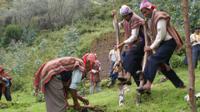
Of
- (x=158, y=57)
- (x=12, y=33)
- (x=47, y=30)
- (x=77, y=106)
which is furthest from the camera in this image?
(x=47, y=30)

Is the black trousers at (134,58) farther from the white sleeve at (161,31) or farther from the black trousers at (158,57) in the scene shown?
the white sleeve at (161,31)

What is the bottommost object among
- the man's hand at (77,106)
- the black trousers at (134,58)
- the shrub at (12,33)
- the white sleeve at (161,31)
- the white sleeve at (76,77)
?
the shrub at (12,33)

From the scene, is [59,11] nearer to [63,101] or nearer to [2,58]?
[2,58]

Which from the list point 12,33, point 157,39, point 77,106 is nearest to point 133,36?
point 157,39

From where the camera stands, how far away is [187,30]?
3.63 m

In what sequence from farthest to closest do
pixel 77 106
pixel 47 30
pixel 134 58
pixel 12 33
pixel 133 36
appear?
1. pixel 47 30
2. pixel 12 33
3. pixel 134 58
4. pixel 133 36
5. pixel 77 106

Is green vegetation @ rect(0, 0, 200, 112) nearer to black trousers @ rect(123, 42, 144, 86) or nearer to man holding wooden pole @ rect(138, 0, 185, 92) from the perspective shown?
black trousers @ rect(123, 42, 144, 86)

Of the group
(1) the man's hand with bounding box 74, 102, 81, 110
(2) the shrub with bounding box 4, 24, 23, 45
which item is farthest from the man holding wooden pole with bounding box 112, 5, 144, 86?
(2) the shrub with bounding box 4, 24, 23, 45

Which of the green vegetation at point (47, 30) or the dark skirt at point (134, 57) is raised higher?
the dark skirt at point (134, 57)

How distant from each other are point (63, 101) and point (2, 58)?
68.0 ft

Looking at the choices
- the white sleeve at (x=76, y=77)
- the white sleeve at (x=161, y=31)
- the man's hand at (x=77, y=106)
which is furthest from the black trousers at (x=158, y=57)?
the white sleeve at (x=76, y=77)

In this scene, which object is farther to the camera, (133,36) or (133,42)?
(133,42)

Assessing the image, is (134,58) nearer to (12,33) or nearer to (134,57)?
(134,57)

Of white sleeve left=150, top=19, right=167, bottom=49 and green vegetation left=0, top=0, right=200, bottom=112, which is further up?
white sleeve left=150, top=19, right=167, bottom=49
